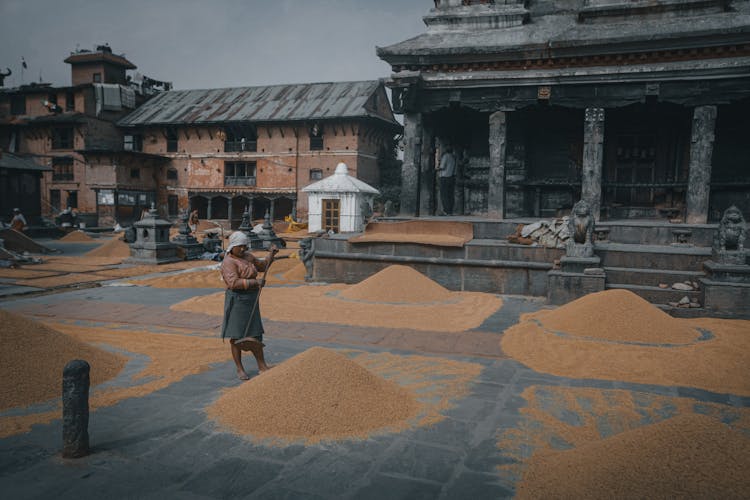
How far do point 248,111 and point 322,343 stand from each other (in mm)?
29286

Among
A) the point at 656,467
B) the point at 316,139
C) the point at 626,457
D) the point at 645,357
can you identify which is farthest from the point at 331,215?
the point at 656,467

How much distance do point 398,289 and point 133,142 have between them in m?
33.5

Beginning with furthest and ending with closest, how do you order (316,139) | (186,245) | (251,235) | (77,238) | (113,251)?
(316,139) < (77,238) < (251,235) < (113,251) < (186,245)

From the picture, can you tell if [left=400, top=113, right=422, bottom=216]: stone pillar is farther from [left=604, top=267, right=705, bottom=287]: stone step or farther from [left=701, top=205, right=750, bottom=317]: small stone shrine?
[left=701, top=205, right=750, bottom=317]: small stone shrine

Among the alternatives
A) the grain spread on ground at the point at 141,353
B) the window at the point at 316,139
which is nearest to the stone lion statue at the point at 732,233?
the grain spread on ground at the point at 141,353

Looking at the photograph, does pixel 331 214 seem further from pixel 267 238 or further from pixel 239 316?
pixel 239 316

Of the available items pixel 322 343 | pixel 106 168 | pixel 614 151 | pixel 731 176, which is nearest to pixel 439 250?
pixel 322 343

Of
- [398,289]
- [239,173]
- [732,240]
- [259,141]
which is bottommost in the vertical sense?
[398,289]

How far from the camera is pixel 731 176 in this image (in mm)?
13805

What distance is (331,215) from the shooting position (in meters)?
25.0

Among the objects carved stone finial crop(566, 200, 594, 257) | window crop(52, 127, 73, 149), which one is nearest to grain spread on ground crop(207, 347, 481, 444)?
carved stone finial crop(566, 200, 594, 257)

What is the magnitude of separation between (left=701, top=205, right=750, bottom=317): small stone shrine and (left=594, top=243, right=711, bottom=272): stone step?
683 mm

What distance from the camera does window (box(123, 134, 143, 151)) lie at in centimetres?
3591

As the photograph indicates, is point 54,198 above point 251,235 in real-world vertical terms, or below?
above
